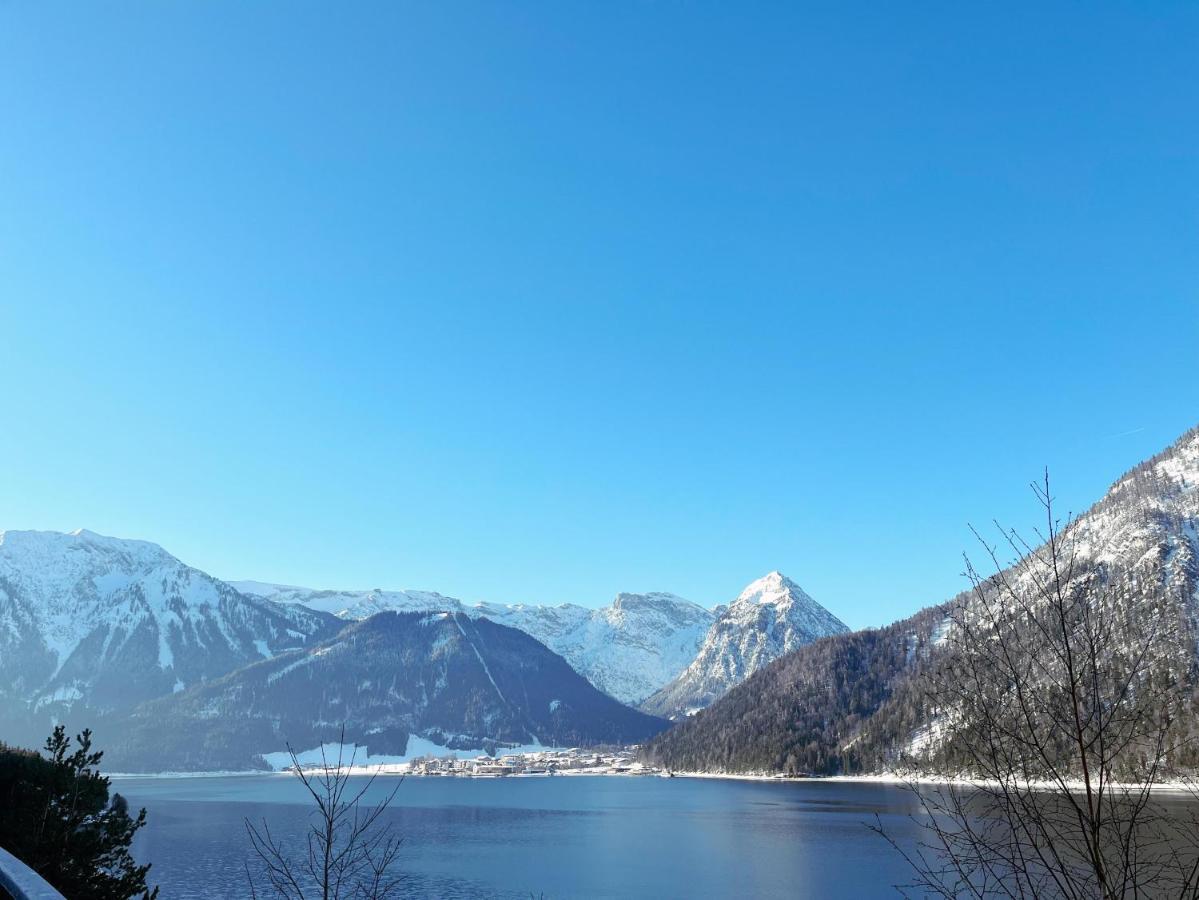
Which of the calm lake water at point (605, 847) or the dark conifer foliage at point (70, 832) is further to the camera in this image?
the calm lake water at point (605, 847)

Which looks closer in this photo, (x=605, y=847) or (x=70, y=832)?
(x=70, y=832)

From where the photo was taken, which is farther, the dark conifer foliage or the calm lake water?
the calm lake water

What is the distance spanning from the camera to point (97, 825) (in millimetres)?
30203

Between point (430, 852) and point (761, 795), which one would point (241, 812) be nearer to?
point (430, 852)

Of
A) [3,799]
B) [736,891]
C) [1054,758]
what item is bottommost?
[736,891]

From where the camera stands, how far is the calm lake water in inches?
2616

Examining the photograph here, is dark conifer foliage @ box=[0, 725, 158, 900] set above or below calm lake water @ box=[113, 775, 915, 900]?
above

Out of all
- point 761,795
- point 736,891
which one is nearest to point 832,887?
point 736,891

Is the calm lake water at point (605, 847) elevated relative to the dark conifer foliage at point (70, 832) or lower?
lower

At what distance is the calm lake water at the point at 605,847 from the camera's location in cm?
6644

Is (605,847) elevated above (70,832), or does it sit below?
below

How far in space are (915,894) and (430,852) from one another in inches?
2223

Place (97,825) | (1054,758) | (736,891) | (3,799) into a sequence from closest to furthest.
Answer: (1054,758) → (97,825) → (3,799) → (736,891)

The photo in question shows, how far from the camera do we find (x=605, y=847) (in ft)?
301
